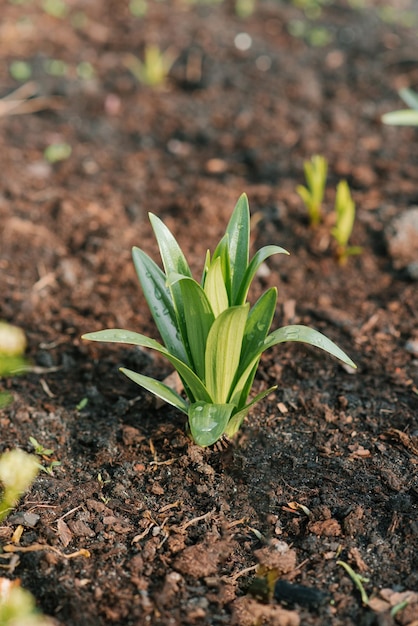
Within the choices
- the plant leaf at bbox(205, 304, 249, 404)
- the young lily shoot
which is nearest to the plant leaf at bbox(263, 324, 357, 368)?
the young lily shoot

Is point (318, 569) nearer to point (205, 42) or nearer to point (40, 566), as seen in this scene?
point (40, 566)

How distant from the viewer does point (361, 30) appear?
5.84 meters

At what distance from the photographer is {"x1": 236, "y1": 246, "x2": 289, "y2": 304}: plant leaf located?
2051 mm

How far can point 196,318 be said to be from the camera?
2203 mm

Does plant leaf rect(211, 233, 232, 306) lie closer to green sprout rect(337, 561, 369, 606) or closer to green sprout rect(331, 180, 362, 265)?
green sprout rect(337, 561, 369, 606)

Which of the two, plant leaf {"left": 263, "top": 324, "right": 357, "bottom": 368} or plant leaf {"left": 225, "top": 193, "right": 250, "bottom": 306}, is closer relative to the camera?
plant leaf {"left": 263, "top": 324, "right": 357, "bottom": 368}

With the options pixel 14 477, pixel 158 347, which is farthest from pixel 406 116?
pixel 14 477

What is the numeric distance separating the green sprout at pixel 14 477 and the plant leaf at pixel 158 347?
1.51ft

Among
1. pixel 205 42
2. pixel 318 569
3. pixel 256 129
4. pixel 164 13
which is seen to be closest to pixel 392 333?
pixel 318 569

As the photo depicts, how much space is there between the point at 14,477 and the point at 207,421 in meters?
0.63

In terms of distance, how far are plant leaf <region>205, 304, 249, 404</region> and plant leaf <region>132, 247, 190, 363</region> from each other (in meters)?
0.15

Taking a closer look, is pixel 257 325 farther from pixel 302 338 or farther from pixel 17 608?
pixel 17 608

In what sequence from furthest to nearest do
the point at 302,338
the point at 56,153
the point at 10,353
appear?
1. the point at 56,153
2. the point at 10,353
3. the point at 302,338

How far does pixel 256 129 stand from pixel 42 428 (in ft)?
9.12
